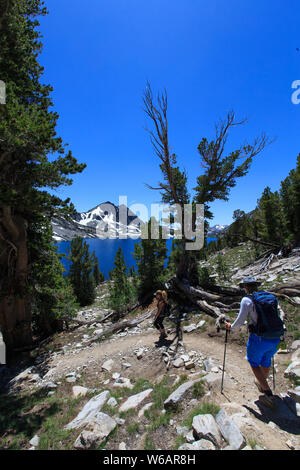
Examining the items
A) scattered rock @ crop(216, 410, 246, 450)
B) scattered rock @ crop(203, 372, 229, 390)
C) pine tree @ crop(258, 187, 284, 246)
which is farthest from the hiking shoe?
pine tree @ crop(258, 187, 284, 246)

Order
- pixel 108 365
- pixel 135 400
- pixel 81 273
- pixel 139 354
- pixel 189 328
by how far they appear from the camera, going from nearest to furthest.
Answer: pixel 135 400, pixel 108 365, pixel 139 354, pixel 189 328, pixel 81 273

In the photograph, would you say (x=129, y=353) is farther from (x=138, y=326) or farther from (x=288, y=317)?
(x=288, y=317)

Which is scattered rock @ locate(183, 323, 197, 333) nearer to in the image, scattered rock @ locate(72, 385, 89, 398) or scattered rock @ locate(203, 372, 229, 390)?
scattered rock @ locate(203, 372, 229, 390)

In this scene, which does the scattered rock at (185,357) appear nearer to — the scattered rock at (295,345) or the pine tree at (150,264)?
the scattered rock at (295,345)

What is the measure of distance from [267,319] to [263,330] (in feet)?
0.73

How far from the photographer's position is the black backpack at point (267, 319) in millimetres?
3771

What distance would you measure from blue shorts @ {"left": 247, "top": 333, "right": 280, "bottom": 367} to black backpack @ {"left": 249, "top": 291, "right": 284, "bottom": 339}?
0.22m

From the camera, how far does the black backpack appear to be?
377cm

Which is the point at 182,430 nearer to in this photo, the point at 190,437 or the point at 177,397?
the point at 190,437

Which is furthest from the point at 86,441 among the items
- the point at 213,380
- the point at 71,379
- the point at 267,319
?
the point at 267,319

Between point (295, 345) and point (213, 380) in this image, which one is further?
point (295, 345)

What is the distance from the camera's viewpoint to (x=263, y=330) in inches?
149

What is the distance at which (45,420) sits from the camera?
488 centimetres
